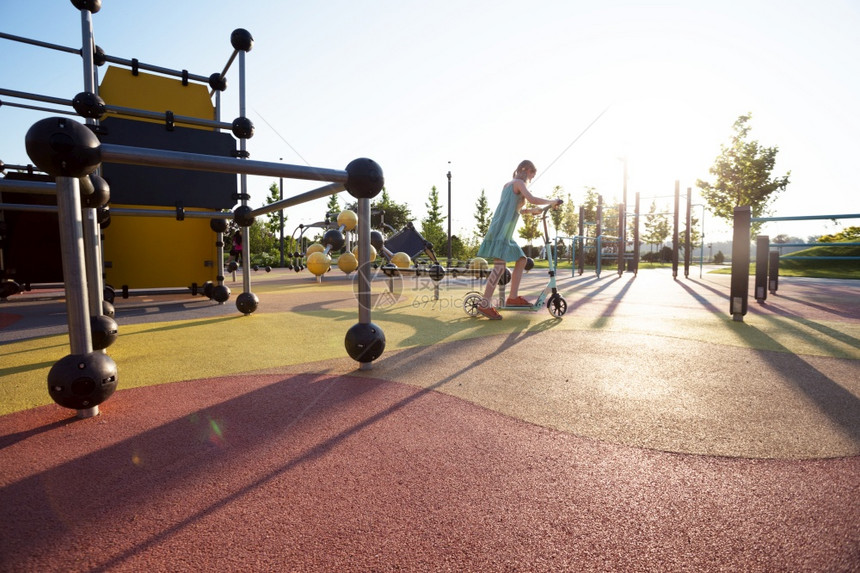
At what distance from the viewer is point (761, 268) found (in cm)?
756

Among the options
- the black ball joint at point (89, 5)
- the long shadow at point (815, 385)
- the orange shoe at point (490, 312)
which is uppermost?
the black ball joint at point (89, 5)

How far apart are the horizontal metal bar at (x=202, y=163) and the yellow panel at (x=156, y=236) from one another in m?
6.01

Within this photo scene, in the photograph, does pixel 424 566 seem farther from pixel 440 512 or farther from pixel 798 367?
pixel 798 367

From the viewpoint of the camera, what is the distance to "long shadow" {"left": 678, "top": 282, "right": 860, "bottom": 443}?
222 cm

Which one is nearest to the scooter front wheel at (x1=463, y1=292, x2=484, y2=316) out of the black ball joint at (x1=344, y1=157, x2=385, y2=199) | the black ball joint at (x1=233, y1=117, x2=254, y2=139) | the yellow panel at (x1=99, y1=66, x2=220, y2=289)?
the black ball joint at (x1=344, y1=157, x2=385, y2=199)

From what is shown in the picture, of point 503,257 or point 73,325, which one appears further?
point 503,257

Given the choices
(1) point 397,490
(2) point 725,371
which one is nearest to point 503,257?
(2) point 725,371

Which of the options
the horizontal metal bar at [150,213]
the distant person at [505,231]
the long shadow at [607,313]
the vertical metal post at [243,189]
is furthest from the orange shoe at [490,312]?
the horizontal metal bar at [150,213]

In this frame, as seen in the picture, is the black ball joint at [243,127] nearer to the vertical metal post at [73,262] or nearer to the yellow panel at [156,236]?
the yellow panel at [156,236]

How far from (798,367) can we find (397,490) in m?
3.38

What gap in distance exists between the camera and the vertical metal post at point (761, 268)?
290 inches

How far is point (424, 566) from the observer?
3.89 feet

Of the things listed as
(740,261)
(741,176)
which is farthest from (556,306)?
(741,176)

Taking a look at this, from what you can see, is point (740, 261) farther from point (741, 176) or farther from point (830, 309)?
point (741, 176)
